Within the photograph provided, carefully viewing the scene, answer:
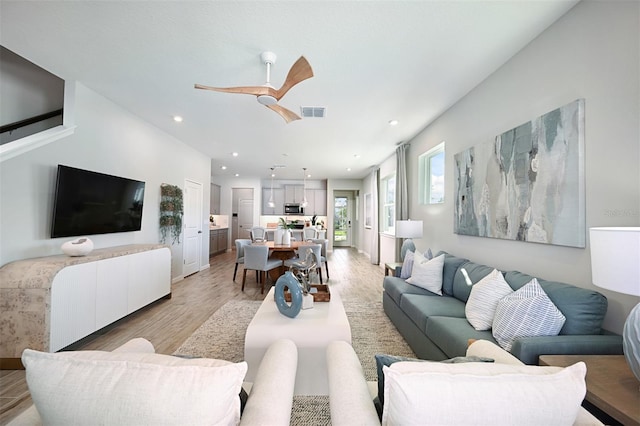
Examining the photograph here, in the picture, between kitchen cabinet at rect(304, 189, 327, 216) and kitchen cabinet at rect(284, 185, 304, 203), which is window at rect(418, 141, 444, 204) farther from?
kitchen cabinet at rect(284, 185, 304, 203)

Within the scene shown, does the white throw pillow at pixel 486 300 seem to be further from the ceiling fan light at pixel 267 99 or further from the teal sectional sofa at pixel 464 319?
the ceiling fan light at pixel 267 99

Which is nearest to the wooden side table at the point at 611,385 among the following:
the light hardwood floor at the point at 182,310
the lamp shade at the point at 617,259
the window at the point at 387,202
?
the lamp shade at the point at 617,259

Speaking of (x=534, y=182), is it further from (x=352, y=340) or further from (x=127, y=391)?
(x=127, y=391)

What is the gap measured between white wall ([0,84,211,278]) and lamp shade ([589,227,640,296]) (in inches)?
166

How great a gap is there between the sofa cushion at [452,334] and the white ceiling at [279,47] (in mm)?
2272

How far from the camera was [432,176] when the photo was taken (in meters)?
4.41

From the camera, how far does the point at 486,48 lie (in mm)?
2299

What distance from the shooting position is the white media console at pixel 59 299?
221 cm

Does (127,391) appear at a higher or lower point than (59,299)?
higher

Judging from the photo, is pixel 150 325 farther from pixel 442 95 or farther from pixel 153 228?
pixel 442 95

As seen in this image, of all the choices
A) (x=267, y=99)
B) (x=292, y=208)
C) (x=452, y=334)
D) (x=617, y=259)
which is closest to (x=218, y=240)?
(x=292, y=208)

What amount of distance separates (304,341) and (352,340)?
3.46ft

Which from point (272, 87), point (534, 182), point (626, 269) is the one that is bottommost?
point (626, 269)

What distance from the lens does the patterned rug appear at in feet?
5.83
